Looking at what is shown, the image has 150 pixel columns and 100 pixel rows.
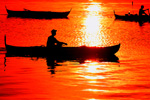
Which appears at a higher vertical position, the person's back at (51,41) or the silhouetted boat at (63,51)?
the person's back at (51,41)

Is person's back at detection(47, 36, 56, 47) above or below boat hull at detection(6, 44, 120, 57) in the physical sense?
above

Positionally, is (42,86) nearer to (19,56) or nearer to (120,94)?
(120,94)

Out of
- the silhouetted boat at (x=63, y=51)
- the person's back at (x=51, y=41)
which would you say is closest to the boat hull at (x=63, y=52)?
the silhouetted boat at (x=63, y=51)

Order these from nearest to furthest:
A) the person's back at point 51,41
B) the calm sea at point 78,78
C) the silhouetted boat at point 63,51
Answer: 1. the calm sea at point 78,78
2. the person's back at point 51,41
3. the silhouetted boat at point 63,51

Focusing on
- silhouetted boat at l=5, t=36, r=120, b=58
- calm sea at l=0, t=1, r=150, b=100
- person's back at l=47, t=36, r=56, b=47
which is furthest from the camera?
silhouetted boat at l=5, t=36, r=120, b=58

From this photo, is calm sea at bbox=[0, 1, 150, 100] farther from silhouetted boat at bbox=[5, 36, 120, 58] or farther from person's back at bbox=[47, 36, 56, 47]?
person's back at bbox=[47, 36, 56, 47]

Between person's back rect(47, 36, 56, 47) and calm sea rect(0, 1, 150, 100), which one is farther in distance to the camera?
person's back rect(47, 36, 56, 47)

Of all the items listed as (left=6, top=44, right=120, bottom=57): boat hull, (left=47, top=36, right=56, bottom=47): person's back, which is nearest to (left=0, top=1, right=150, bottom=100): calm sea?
(left=6, top=44, right=120, bottom=57): boat hull

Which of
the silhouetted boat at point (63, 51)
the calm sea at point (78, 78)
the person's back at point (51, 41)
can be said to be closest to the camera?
the calm sea at point (78, 78)

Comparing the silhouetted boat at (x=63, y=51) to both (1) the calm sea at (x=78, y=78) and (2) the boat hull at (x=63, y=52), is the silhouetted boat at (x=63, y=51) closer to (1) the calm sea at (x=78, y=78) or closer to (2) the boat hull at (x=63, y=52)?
(2) the boat hull at (x=63, y=52)

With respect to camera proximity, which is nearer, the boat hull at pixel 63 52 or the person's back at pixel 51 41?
the person's back at pixel 51 41

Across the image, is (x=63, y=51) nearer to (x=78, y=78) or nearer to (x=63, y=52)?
(x=63, y=52)

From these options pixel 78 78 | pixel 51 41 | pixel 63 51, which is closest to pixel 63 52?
pixel 63 51

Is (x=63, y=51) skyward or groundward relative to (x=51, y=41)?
groundward
